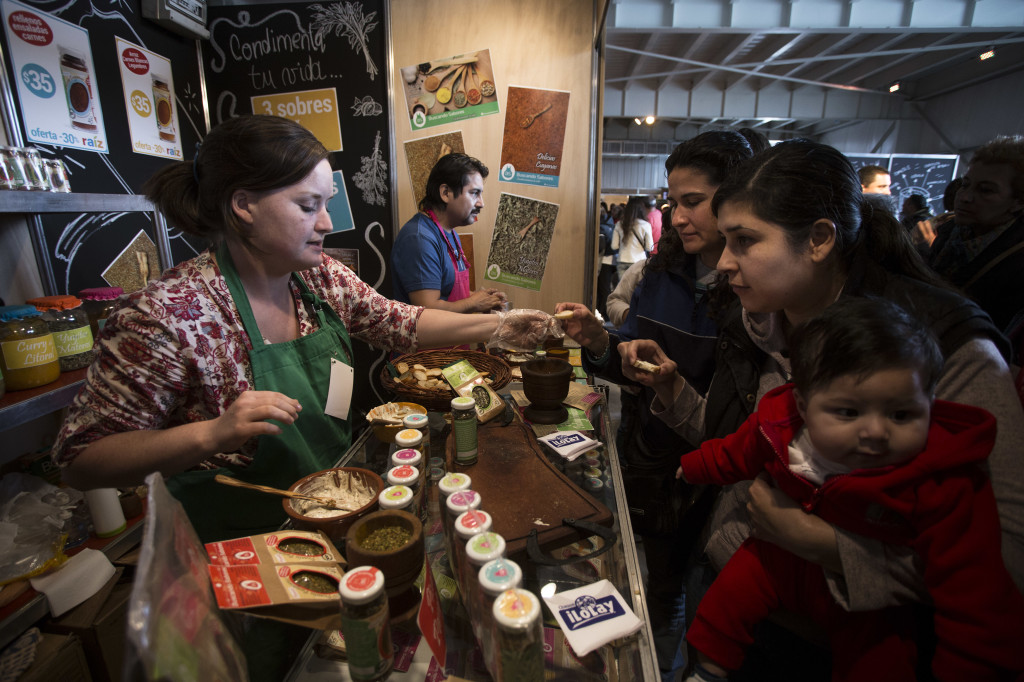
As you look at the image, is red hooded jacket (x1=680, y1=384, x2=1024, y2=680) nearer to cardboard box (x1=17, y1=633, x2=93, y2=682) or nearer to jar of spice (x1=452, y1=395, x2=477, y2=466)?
jar of spice (x1=452, y1=395, x2=477, y2=466)

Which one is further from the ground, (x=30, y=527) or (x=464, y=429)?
(x=464, y=429)

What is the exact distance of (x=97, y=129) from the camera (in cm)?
247

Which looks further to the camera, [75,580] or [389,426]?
[75,580]

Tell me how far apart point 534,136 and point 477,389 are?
2394 mm

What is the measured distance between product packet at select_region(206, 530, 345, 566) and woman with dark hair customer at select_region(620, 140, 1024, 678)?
96 centimetres

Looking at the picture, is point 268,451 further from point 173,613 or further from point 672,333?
point 672,333

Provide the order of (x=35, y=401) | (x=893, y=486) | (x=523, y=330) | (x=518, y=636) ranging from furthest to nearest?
(x=523, y=330) → (x=35, y=401) → (x=893, y=486) → (x=518, y=636)

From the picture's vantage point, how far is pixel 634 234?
729 cm

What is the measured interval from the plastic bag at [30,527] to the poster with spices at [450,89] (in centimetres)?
292

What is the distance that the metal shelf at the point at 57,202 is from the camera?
1.38 m

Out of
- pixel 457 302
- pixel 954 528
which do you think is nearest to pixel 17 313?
pixel 457 302

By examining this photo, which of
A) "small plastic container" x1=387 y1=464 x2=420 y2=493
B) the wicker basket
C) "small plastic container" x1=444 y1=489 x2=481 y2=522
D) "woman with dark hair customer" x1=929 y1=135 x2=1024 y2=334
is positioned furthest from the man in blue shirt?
"woman with dark hair customer" x1=929 y1=135 x2=1024 y2=334

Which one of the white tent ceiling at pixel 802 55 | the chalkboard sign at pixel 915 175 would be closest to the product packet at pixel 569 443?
the white tent ceiling at pixel 802 55

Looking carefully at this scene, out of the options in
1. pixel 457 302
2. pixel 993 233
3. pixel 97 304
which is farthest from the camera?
pixel 457 302
